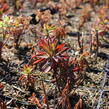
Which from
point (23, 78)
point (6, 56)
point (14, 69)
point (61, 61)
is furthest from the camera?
point (6, 56)

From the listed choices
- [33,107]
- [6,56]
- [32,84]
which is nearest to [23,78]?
[32,84]

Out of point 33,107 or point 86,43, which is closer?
point 33,107

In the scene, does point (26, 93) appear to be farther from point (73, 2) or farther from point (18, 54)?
point (73, 2)

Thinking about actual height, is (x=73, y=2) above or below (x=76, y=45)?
above

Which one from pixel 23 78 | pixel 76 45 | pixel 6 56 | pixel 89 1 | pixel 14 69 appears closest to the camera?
pixel 23 78

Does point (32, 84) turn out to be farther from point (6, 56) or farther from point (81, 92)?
point (6, 56)

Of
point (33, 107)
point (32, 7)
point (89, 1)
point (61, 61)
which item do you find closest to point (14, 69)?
point (33, 107)

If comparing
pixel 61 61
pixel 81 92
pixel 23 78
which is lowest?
pixel 81 92

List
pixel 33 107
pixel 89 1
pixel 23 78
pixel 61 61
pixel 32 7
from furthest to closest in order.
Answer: pixel 89 1 < pixel 32 7 < pixel 23 78 < pixel 33 107 < pixel 61 61

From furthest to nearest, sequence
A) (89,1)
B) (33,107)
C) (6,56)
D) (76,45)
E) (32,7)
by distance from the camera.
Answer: (89,1) → (32,7) → (76,45) → (6,56) → (33,107)
